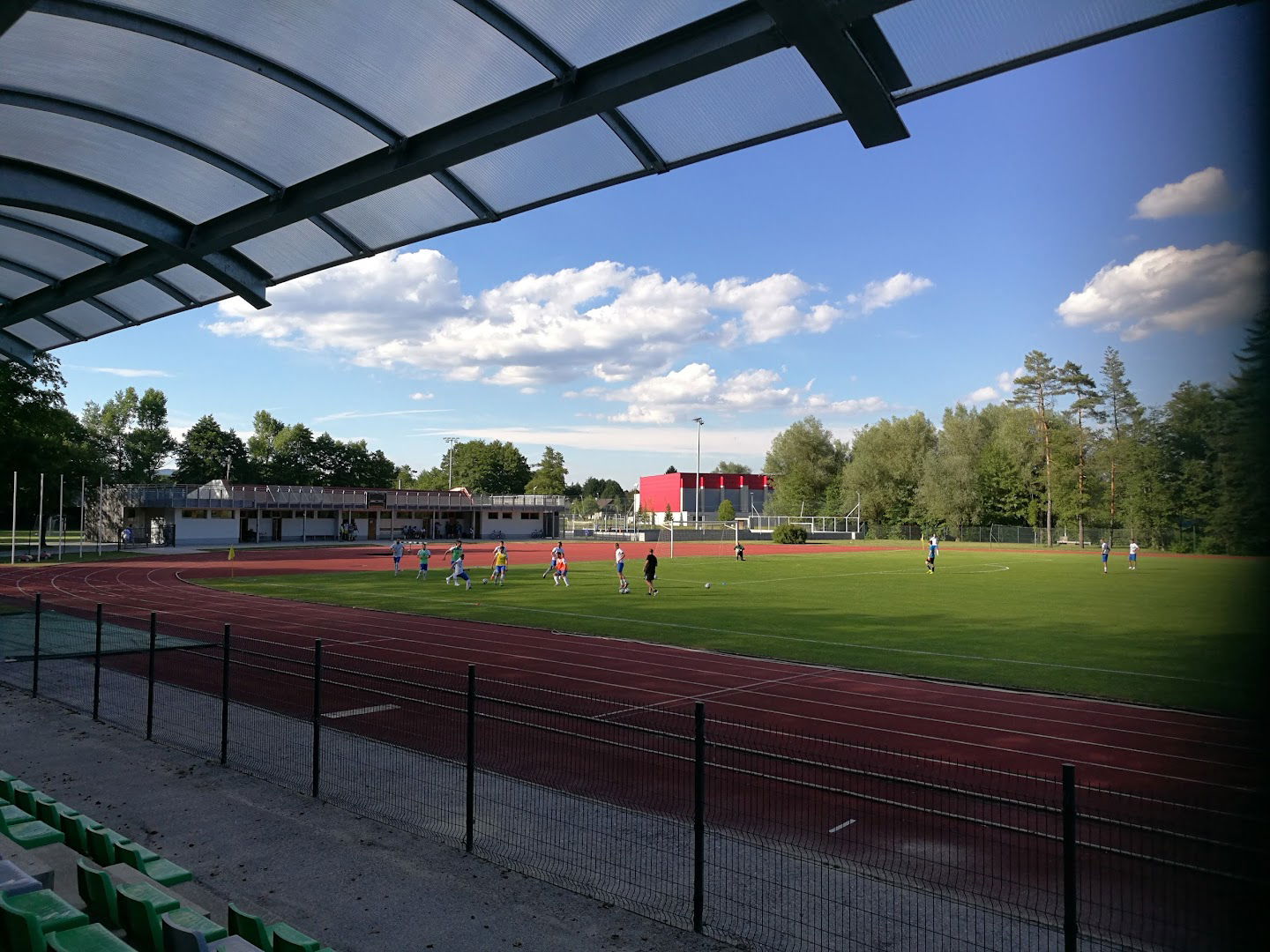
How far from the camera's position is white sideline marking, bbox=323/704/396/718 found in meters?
11.2

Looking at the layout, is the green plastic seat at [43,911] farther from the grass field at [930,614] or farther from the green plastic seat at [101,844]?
the grass field at [930,614]

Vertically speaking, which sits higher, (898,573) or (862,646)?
(862,646)

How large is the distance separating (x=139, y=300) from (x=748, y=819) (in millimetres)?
9242

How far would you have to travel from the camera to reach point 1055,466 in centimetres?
6762

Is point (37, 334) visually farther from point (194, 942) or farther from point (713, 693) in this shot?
point (713, 693)

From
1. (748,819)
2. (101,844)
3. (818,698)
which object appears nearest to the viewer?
(101,844)

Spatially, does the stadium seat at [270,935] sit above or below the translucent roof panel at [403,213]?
below

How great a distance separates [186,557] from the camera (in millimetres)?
49656

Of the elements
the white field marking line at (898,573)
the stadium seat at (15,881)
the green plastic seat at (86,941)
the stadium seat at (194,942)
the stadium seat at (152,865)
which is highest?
the stadium seat at (15,881)

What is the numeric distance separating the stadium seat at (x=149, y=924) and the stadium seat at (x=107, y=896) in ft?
0.20

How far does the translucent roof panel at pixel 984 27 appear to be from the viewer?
3.75 m

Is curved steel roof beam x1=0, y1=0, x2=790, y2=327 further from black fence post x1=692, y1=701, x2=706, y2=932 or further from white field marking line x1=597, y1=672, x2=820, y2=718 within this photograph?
white field marking line x1=597, y1=672, x2=820, y2=718

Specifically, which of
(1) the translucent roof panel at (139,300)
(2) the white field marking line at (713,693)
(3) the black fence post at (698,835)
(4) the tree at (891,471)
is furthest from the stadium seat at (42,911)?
(4) the tree at (891,471)

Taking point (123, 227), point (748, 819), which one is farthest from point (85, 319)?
point (748, 819)
